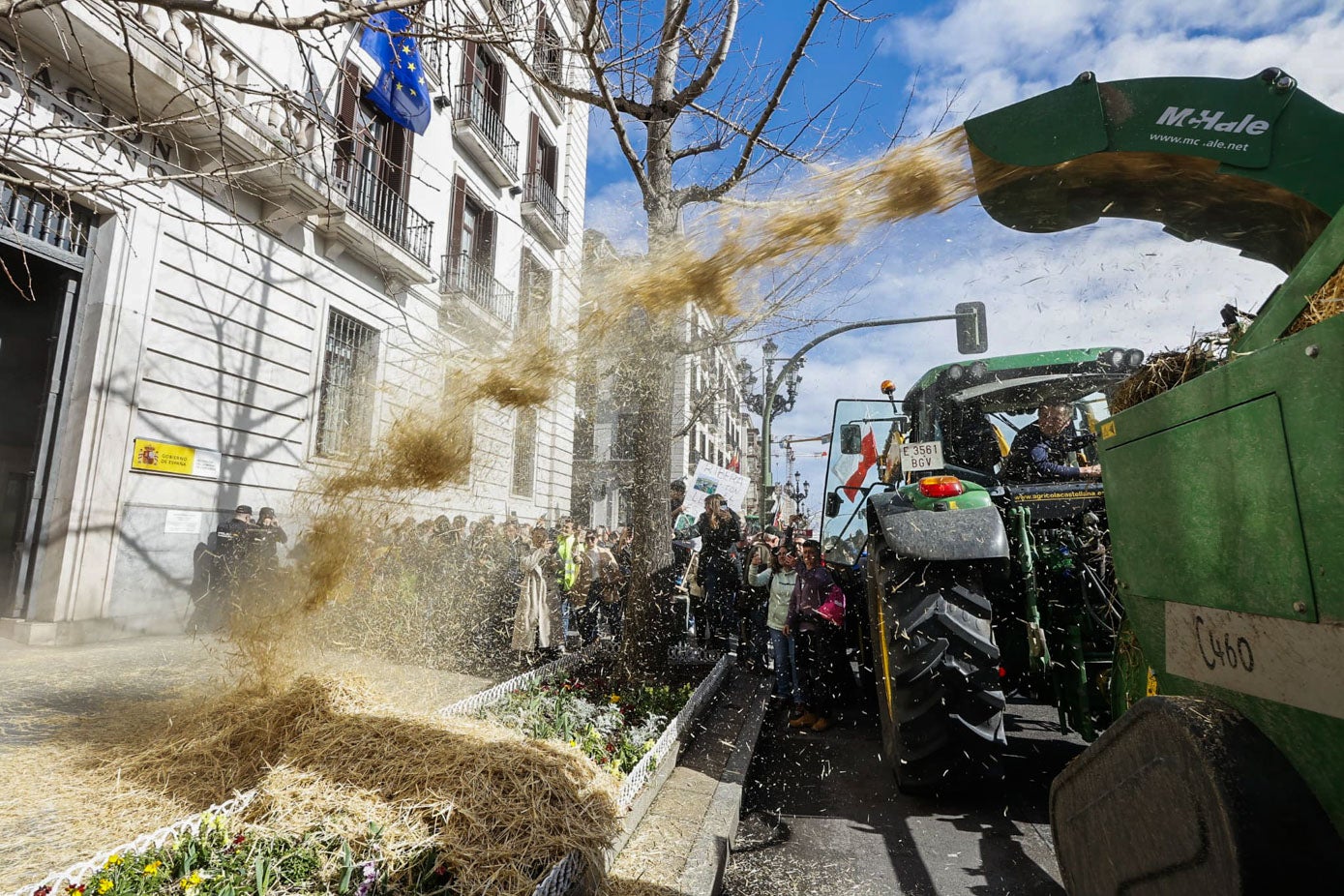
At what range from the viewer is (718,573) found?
10086 mm

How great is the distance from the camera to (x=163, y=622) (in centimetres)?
920

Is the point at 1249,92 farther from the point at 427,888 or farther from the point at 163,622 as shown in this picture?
the point at 163,622

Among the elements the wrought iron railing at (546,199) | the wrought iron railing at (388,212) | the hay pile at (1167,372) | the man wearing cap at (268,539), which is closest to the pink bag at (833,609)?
the hay pile at (1167,372)

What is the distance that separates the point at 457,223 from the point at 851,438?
12.9 metres

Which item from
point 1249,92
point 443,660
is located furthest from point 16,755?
point 1249,92

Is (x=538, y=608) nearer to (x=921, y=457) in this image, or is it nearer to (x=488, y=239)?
(x=921, y=457)

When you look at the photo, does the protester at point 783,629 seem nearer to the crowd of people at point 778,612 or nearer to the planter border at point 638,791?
the crowd of people at point 778,612

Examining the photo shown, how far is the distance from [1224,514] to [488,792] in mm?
2869

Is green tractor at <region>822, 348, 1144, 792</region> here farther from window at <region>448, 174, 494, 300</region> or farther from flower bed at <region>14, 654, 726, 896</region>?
window at <region>448, 174, 494, 300</region>

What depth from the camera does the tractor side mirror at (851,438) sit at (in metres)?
6.07

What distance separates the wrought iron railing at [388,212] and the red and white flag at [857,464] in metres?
9.34

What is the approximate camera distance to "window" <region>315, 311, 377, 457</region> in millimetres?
11758

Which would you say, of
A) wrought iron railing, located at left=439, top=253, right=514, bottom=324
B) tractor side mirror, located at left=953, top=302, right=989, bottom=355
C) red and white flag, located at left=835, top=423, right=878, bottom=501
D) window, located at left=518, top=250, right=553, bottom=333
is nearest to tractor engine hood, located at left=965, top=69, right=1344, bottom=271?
tractor side mirror, located at left=953, top=302, right=989, bottom=355

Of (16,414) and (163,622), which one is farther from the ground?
(16,414)
